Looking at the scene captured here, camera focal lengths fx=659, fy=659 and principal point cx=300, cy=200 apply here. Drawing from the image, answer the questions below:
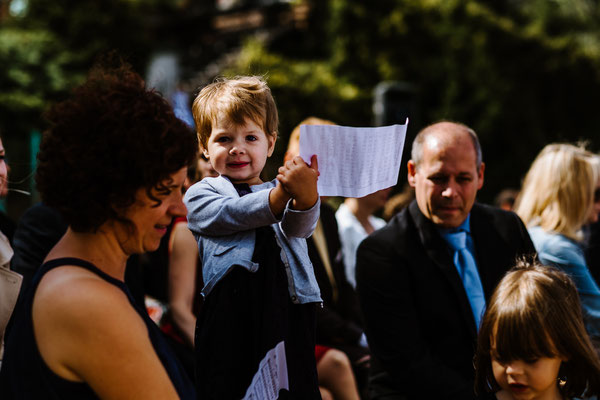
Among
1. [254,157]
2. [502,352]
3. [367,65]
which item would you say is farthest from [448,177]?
[367,65]

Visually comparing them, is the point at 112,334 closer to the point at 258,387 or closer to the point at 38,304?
the point at 38,304

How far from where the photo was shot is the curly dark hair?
5.61ft

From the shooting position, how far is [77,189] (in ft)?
5.65

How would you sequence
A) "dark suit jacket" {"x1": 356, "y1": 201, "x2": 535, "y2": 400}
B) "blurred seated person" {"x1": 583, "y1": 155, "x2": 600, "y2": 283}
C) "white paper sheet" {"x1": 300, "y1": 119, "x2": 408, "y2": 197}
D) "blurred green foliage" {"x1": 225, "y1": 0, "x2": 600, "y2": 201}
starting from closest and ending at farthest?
"white paper sheet" {"x1": 300, "y1": 119, "x2": 408, "y2": 197} → "dark suit jacket" {"x1": 356, "y1": 201, "x2": 535, "y2": 400} → "blurred seated person" {"x1": 583, "y1": 155, "x2": 600, "y2": 283} → "blurred green foliage" {"x1": 225, "y1": 0, "x2": 600, "y2": 201}

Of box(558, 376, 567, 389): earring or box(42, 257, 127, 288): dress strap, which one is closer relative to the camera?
box(42, 257, 127, 288): dress strap

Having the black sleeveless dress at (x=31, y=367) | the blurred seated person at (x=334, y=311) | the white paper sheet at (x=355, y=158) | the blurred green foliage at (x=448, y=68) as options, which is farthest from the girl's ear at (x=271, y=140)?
the blurred green foliage at (x=448, y=68)

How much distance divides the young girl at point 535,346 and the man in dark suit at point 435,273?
16.3 inches

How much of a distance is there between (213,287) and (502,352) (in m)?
1.19

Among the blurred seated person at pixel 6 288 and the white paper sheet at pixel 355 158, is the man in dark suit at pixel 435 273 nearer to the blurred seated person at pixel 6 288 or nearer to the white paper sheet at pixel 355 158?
the white paper sheet at pixel 355 158

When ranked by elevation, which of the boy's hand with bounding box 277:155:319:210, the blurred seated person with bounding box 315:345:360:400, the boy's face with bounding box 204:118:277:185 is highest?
the boy's face with bounding box 204:118:277:185

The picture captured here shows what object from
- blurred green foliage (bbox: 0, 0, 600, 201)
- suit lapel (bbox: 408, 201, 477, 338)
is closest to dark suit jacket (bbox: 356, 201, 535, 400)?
suit lapel (bbox: 408, 201, 477, 338)

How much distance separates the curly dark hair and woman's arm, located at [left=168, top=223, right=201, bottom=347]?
212 centimetres

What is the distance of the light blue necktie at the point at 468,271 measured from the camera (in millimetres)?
3145

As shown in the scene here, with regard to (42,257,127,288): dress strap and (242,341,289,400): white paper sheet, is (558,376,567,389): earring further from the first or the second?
(42,257,127,288): dress strap
